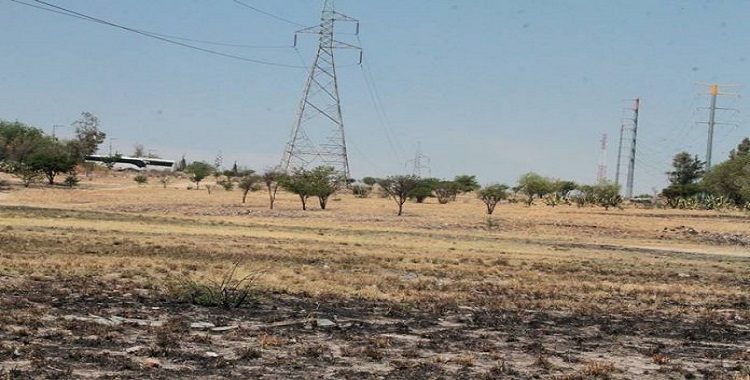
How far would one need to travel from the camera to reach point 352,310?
626 inches

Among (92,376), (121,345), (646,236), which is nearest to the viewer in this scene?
(92,376)

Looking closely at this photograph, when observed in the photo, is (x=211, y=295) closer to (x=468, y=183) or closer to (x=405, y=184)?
(x=405, y=184)

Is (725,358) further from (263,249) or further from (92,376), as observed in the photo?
(263,249)

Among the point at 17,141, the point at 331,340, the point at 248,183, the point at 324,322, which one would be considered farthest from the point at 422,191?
the point at 331,340

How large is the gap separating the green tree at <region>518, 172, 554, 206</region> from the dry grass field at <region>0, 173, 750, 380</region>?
88.2 m

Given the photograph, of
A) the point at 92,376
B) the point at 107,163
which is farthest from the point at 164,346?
the point at 107,163

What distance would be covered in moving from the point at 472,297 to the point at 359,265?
7.37m

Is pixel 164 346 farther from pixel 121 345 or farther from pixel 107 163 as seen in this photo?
pixel 107 163

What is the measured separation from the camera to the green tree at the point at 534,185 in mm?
126062

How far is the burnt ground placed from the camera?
10.0m

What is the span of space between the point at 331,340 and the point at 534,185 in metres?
117

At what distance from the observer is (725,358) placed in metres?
12.3

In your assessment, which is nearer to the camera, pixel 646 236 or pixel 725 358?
pixel 725 358

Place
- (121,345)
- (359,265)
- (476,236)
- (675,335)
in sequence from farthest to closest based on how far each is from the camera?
1. (476,236)
2. (359,265)
3. (675,335)
4. (121,345)
